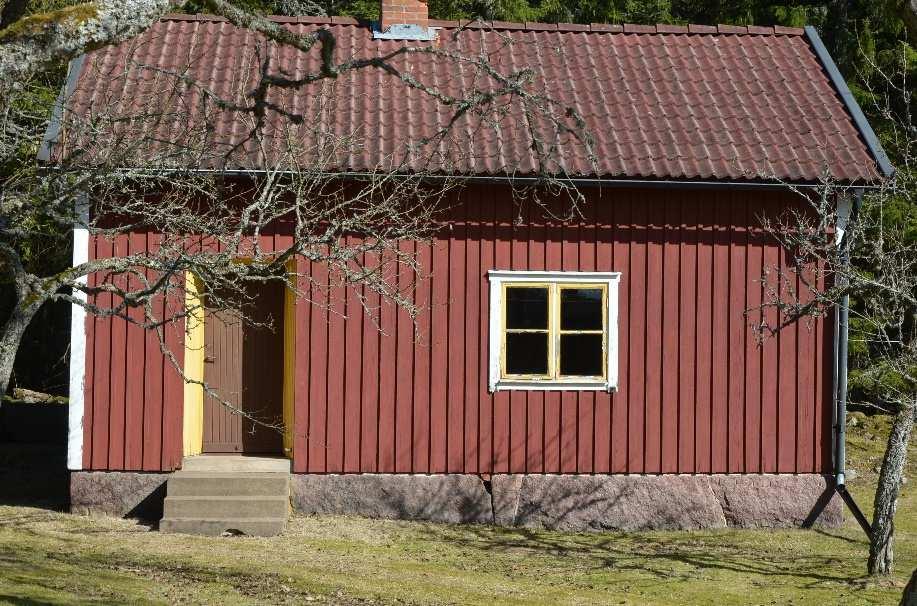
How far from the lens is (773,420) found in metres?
13.3

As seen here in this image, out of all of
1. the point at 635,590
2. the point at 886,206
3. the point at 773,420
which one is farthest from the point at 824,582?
the point at 886,206

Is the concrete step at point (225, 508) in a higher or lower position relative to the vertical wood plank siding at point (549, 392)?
lower

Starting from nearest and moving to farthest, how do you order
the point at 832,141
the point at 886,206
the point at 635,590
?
1. the point at 635,590
2. the point at 832,141
3. the point at 886,206

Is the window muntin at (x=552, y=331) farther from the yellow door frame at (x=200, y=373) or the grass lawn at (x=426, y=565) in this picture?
the yellow door frame at (x=200, y=373)

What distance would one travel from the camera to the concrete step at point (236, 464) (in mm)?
12805

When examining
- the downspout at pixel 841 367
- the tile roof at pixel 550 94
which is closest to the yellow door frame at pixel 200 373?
the tile roof at pixel 550 94

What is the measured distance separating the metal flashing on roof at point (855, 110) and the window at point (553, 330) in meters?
3.28

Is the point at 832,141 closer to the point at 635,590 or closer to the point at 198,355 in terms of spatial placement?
the point at 635,590

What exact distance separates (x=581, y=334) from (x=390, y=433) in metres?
2.35

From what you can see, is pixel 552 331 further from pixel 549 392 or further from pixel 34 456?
pixel 34 456

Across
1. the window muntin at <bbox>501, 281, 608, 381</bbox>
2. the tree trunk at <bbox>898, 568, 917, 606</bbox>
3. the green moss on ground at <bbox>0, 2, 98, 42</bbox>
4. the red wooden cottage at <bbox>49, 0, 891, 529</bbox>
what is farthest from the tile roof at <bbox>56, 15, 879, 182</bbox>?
the tree trunk at <bbox>898, 568, 917, 606</bbox>

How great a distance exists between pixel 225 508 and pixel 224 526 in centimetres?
21

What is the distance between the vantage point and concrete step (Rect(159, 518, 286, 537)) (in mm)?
11992

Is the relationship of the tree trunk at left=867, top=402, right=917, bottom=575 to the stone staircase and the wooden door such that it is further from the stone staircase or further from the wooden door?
the wooden door
